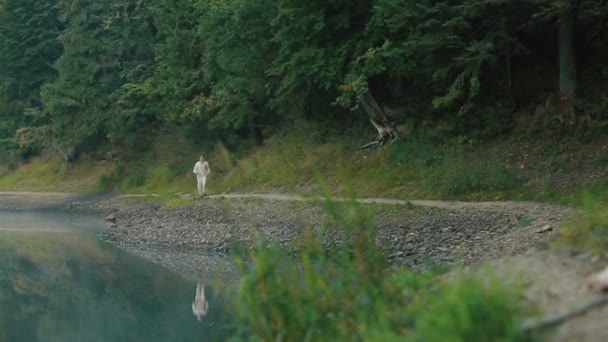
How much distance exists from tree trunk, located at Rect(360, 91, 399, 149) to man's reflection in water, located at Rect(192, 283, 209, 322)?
11.7 meters

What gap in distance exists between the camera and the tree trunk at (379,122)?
26905mm

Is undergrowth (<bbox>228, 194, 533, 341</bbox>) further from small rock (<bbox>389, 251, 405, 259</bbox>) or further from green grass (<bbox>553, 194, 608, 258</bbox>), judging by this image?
small rock (<bbox>389, 251, 405, 259</bbox>)

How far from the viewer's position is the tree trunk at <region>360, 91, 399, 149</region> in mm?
26905

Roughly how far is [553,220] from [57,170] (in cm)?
3899

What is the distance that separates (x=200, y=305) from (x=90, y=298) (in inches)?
158

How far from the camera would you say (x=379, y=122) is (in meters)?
27.3

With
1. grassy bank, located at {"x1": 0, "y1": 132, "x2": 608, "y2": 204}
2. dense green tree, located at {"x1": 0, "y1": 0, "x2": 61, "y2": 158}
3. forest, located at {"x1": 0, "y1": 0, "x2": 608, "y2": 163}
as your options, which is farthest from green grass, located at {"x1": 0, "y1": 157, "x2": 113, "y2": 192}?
grassy bank, located at {"x1": 0, "y1": 132, "x2": 608, "y2": 204}

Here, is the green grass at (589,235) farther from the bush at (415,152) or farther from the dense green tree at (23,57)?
the dense green tree at (23,57)

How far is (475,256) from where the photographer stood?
46.3ft

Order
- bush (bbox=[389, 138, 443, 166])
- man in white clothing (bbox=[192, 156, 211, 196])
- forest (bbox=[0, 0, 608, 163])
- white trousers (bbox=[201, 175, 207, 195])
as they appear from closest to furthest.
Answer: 1. forest (bbox=[0, 0, 608, 163])
2. bush (bbox=[389, 138, 443, 166])
3. man in white clothing (bbox=[192, 156, 211, 196])
4. white trousers (bbox=[201, 175, 207, 195])

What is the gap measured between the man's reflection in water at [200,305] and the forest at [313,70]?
886cm

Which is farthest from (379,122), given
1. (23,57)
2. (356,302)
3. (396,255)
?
(23,57)

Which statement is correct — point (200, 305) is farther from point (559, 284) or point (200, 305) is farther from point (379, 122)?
point (379, 122)

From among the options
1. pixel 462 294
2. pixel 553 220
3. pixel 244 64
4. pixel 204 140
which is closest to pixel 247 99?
pixel 244 64
